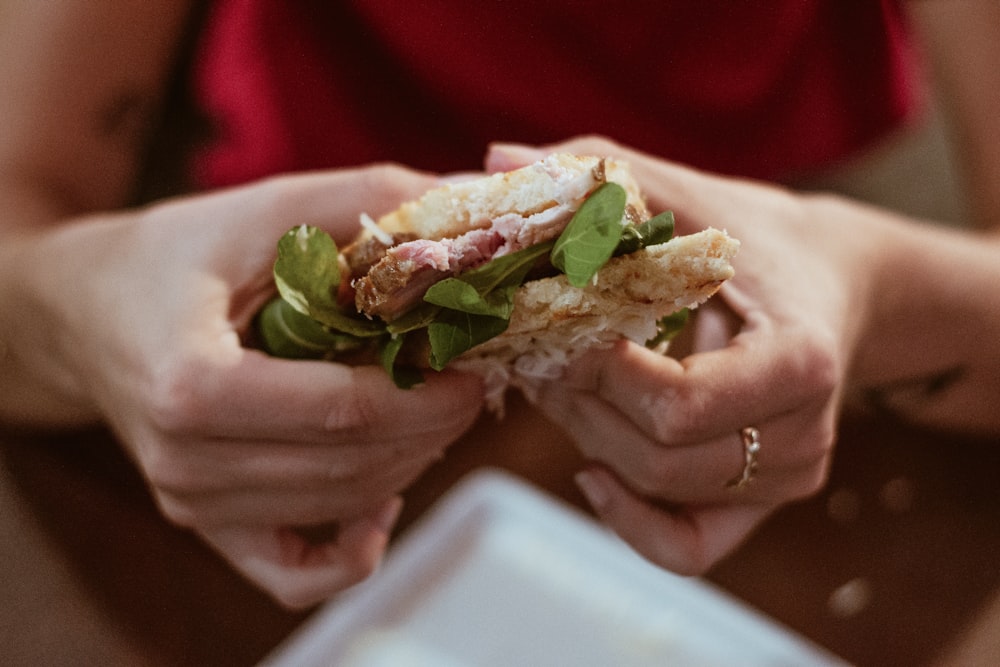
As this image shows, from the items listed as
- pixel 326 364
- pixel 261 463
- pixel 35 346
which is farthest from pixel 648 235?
pixel 35 346

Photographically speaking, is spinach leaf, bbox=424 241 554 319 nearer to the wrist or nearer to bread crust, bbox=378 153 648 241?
bread crust, bbox=378 153 648 241

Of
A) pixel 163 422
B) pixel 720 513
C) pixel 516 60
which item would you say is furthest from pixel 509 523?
pixel 516 60

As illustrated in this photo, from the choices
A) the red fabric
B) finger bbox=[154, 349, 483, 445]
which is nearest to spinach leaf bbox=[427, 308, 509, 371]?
finger bbox=[154, 349, 483, 445]

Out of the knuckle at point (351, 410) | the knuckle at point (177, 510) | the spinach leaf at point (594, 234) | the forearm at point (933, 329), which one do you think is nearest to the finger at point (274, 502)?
the knuckle at point (177, 510)

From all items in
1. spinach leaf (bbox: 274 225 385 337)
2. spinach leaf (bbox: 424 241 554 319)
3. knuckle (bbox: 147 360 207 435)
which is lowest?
knuckle (bbox: 147 360 207 435)

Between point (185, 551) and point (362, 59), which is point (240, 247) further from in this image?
point (185, 551)

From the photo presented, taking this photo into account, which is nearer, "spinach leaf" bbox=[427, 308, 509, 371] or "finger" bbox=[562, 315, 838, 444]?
"spinach leaf" bbox=[427, 308, 509, 371]
